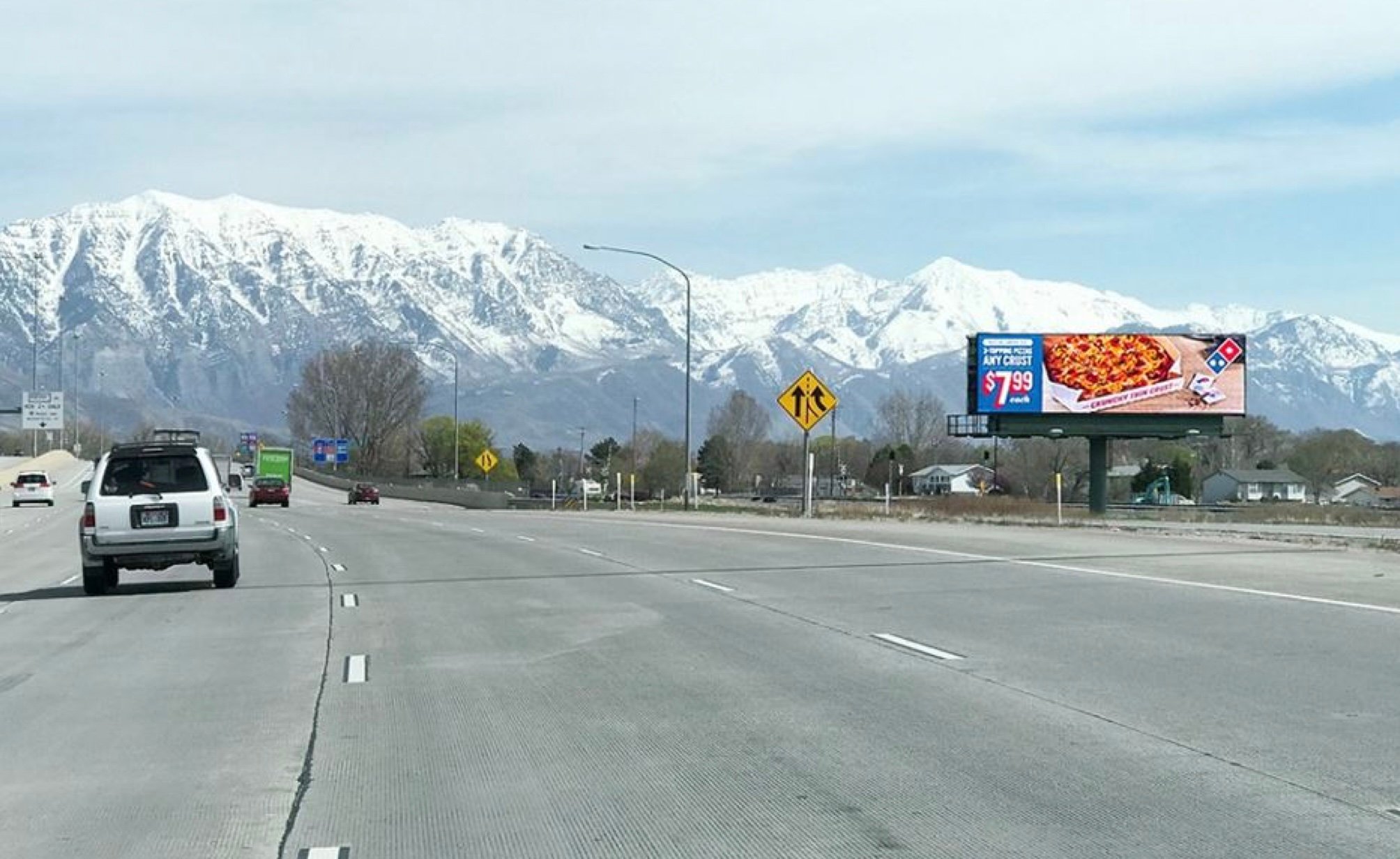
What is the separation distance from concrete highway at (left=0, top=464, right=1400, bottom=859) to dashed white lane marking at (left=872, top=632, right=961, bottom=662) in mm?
169

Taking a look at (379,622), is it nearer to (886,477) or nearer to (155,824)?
(155,824)

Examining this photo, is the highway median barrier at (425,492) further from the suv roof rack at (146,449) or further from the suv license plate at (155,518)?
the suv license plate at (155,518)

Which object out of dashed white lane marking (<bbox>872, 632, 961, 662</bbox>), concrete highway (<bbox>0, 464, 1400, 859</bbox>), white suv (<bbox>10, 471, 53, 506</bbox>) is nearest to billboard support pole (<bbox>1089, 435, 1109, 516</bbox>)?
white suv (<bbox>10, 471, 53, 506</bbox>)

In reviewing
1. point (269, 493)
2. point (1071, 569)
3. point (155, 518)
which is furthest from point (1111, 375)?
point (155, 518)

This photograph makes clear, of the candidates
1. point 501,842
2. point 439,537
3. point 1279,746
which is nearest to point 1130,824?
point 1279,746

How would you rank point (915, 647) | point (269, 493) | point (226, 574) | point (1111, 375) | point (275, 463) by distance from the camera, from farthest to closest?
point (275, 463)
point (269, 493)
point (1111, 375)
point (226, 574)
point (915, 647)

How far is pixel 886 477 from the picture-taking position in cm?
16050

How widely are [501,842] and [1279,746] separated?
4.89 m

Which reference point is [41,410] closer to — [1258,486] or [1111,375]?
[1111,375]

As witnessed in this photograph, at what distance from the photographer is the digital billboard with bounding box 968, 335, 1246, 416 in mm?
75875

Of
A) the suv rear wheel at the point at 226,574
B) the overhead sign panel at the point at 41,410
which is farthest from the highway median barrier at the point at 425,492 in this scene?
the suv rear wheel at the point at 226,574

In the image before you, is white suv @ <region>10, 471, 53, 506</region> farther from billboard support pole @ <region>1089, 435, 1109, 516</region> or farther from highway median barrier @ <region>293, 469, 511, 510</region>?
billboard support pole @ <region>1089, 435, 1109, 516</region>

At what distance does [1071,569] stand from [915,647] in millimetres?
10904

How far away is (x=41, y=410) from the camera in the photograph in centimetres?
13000
